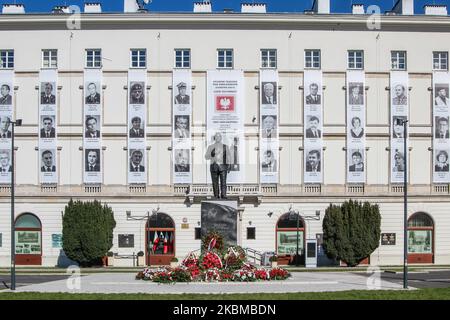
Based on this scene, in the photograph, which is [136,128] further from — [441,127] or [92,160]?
[441,127]

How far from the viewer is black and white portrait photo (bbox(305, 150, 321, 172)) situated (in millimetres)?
69250

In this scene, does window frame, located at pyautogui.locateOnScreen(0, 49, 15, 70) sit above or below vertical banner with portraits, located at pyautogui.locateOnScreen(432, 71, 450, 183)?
above

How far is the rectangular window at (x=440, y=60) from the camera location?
71.0 m

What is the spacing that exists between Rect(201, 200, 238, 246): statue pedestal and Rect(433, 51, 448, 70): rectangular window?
33.0 metres

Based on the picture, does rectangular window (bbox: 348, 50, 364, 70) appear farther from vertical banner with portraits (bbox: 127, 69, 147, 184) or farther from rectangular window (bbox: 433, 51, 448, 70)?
vertical banner with portraits (bbox: 127, 69, 147, 184)

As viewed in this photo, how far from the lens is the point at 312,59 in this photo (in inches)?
2776

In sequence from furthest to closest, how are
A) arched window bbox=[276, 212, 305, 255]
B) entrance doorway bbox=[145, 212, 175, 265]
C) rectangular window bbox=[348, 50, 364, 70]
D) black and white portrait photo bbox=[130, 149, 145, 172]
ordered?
rectangular window bbox=[348, 50, 364, 70] < black and white portrait photo bbox=[130, 149, 145, 172] < arched window bbox=[276, 212, 305, 255] < entrance doorway bbox=[145, 212, 175, 265]

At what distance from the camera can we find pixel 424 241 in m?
69.2

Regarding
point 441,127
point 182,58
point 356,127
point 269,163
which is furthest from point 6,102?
point 441,127

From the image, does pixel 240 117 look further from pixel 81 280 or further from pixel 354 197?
pixel 81 280

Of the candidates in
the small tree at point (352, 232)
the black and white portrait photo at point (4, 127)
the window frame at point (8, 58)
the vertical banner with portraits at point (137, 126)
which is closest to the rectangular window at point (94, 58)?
the vertical banner with portraits at point (137, 126)

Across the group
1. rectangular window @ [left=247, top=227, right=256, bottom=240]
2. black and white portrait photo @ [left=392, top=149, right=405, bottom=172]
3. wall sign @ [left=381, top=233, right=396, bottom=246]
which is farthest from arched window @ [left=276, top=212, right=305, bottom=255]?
black and white portrait photo @ [left=392, top=149, right=405, bottom=172]

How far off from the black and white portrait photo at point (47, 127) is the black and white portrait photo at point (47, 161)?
1342 millimetres

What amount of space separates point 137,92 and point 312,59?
1481cm
